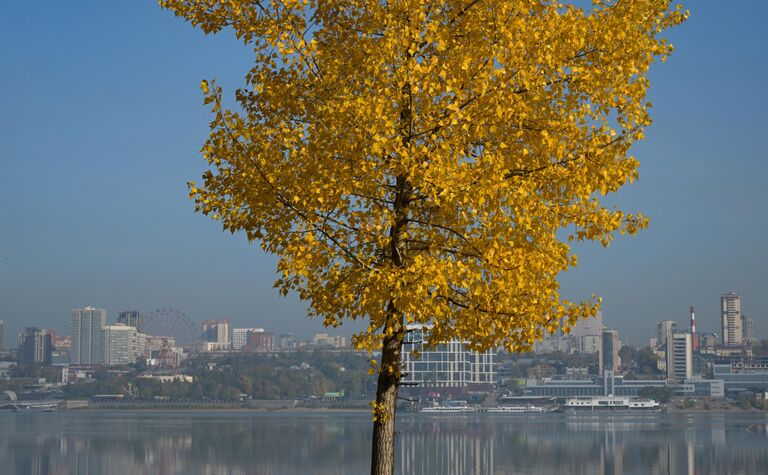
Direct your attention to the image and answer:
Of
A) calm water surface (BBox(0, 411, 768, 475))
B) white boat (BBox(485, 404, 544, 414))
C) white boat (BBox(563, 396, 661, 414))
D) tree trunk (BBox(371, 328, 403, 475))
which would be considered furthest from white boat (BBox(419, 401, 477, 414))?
tree trunk (BBox(371, 328, 403, 475))

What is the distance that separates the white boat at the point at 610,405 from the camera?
484 ft

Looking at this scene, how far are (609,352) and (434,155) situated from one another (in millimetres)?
178137

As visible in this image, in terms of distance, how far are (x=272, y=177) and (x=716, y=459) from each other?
44.7 meters

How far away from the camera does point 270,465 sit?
44.0m

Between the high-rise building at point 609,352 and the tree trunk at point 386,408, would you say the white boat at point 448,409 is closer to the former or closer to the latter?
the high-rise building at point 609,352

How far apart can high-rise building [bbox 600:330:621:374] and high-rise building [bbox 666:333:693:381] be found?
9607 millimetres

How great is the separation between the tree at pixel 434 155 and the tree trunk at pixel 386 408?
2cm

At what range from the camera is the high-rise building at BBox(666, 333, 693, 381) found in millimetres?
171750

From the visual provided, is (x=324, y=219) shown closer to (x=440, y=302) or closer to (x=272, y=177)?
(x=272, y=177)

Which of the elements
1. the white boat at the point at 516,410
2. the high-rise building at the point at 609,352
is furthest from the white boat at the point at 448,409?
the high-rise building at the point at 609,352

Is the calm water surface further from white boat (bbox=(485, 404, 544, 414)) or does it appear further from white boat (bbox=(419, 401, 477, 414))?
white boat (bbox=(485, 404, 544, 414))

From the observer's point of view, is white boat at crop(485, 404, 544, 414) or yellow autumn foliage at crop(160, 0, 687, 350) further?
white boat at crop(485, 404, 544, 414)

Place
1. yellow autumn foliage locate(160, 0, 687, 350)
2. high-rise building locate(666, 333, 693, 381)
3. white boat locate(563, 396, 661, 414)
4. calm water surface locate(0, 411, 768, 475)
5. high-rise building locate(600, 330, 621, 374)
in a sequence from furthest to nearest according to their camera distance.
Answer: high-rise building locate(600, 330, 621, 374) → high-rise building locate(666, 333, 693, 381) → white boat locate(563, 396, 661, 414) → calm water surface locate(0, 411, 768, 475) → yellow autumn foliage locate(160, 0, 687, 350)

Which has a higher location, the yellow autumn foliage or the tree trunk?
the yellow autumn foliage
